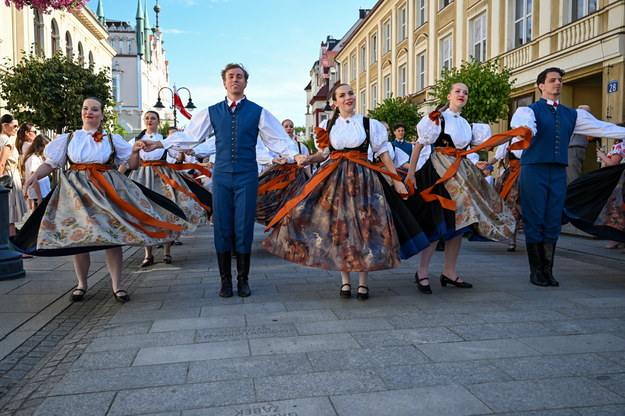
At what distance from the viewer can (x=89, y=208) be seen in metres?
4.66

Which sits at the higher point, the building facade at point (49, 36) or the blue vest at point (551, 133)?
the building facade at point (49, 36)

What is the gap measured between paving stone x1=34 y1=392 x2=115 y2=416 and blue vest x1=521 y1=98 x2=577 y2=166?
433 cm

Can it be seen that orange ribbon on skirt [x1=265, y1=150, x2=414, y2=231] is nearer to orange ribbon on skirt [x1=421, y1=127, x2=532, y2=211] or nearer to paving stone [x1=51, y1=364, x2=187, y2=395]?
orange ribbon on skirt [x1=421, y1=127, x2=532, y2=211]

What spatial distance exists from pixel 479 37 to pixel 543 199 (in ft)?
56.6

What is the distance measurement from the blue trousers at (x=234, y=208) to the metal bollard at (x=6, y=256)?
2409 mm

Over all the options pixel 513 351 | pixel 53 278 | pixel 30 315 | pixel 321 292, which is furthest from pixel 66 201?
pixel 513 351

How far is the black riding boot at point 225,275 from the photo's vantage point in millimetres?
4992

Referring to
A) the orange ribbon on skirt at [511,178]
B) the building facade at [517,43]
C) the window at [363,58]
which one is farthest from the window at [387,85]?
the orange ribbon on skirt at [511,178]

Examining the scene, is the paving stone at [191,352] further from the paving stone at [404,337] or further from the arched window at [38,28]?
the arched window at [38,28]

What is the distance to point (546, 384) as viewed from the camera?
278cm

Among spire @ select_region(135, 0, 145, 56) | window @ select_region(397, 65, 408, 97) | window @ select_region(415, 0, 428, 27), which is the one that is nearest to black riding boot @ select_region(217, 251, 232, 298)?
window @ select_region(415, 0, 428, 27)

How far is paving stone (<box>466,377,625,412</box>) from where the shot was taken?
8.32 ft

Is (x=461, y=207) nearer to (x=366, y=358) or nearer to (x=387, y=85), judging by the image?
(x=366, y=358)

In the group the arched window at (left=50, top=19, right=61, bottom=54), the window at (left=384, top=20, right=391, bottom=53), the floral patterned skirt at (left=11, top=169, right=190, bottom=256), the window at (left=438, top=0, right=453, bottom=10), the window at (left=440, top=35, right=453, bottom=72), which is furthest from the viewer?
the window at (left=384, top=20, right=391, bottom=53)
